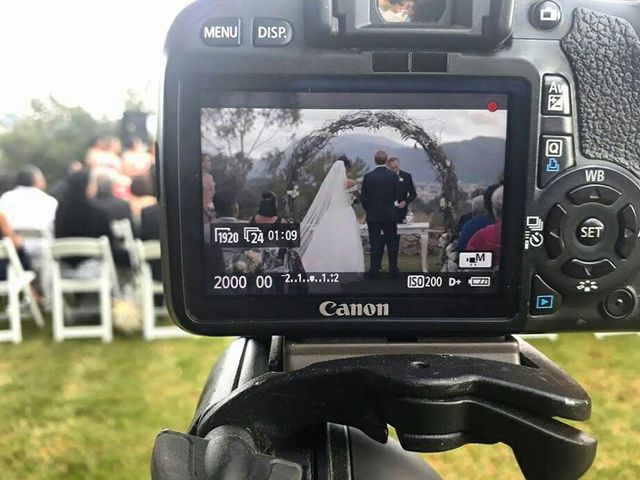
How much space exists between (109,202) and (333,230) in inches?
115

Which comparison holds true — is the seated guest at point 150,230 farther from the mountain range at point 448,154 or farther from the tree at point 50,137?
the mountain range at point 448,154

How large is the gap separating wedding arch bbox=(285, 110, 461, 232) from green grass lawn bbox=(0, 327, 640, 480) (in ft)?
4.68

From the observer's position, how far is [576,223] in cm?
56

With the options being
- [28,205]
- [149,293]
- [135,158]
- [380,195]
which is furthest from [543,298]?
[135,158]

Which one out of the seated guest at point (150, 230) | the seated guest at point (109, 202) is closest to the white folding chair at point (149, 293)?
the seated guest at point (150, 230)

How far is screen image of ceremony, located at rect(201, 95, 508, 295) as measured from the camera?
0.54 meters

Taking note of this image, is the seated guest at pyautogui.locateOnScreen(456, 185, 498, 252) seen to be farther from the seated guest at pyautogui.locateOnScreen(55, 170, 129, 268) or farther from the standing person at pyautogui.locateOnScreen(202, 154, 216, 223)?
the seated guest at pyautogui.locateOnScreen(55, 170, 129, 268)

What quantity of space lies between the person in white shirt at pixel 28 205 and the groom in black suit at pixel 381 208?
3081mm

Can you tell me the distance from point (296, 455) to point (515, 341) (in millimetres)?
211

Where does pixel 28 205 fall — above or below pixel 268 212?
below

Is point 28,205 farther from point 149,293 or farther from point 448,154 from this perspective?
point 448,154

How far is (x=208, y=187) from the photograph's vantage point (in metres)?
0.55

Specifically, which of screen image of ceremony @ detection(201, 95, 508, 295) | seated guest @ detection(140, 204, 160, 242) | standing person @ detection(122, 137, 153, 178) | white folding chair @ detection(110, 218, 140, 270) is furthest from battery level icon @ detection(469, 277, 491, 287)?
standing person @ detection(122, 137, 153, 178)

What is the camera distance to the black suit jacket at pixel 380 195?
554 mm
